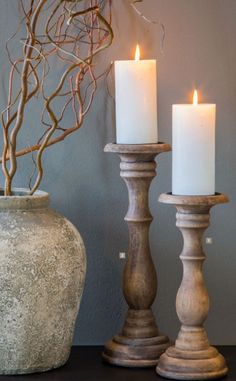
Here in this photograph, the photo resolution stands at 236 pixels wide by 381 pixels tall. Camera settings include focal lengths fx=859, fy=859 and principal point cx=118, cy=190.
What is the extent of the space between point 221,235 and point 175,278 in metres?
0.09

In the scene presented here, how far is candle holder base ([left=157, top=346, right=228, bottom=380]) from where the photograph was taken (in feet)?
3.45

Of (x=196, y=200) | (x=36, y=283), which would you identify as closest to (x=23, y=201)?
(x=36, y=283)

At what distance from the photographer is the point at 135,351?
1.13m

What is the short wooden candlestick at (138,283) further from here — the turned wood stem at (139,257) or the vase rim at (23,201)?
the vase rim at (23,201)

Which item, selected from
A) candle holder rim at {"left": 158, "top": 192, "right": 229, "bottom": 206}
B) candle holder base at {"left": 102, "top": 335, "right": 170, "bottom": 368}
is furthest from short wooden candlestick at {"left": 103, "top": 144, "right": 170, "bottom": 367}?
candle holder rim at {"left": 158, "top": 192, "right": 229, "bottom": 206}

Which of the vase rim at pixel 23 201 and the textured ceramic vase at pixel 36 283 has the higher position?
the vase rim at pixel 23 201

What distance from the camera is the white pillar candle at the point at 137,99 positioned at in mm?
1113

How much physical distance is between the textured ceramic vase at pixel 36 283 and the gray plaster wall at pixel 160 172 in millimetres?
134

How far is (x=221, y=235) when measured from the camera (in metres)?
1.24

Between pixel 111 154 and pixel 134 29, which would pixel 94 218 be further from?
pixel 134 29

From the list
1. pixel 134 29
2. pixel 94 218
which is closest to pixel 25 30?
pixel 134 29

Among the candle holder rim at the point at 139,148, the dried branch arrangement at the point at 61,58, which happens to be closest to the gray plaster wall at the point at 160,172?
the dried branch arrangement at the point at 61,58

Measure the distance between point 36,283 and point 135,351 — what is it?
0.17m

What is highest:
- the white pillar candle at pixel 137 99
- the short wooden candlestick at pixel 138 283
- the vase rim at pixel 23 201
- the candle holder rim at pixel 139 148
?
the white pillar candle at pixel 137 99
